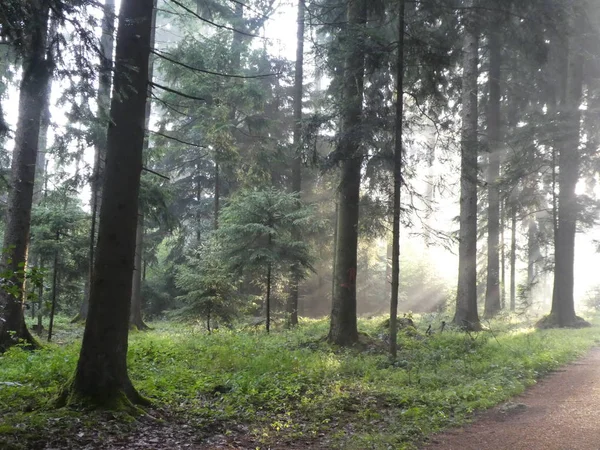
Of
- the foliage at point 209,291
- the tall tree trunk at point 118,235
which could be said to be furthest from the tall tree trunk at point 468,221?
the tall tree trunk at point 118,235

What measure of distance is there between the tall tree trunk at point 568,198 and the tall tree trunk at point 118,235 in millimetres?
16320

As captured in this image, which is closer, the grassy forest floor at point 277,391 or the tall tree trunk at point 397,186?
the grassy forest floor at point 277,391

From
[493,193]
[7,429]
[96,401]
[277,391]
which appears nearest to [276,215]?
[277,391]

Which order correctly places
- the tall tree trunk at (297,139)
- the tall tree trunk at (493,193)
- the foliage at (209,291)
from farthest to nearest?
the tall tree trunk at (493,193)
the tall tree trunk at (297,139)
the foliage at (209,291)

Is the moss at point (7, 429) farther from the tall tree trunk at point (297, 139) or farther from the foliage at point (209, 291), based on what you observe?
the tall tree trunk at point (297, 139)

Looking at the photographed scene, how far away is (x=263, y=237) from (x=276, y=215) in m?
0.94

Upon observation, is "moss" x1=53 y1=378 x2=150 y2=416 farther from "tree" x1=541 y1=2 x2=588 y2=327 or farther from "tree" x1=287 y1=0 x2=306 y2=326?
"tree" x1=541 y1=2 x2=588 y2=327

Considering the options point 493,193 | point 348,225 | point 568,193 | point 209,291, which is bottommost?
point 209,291

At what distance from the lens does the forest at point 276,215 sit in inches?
231

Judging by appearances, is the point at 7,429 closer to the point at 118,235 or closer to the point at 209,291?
the point at 118,235

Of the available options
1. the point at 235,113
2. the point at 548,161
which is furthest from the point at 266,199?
the point at 548,161

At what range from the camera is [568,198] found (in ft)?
58.2

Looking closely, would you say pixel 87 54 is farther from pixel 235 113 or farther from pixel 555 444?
pixel 235 113

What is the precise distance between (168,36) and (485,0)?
152ft
